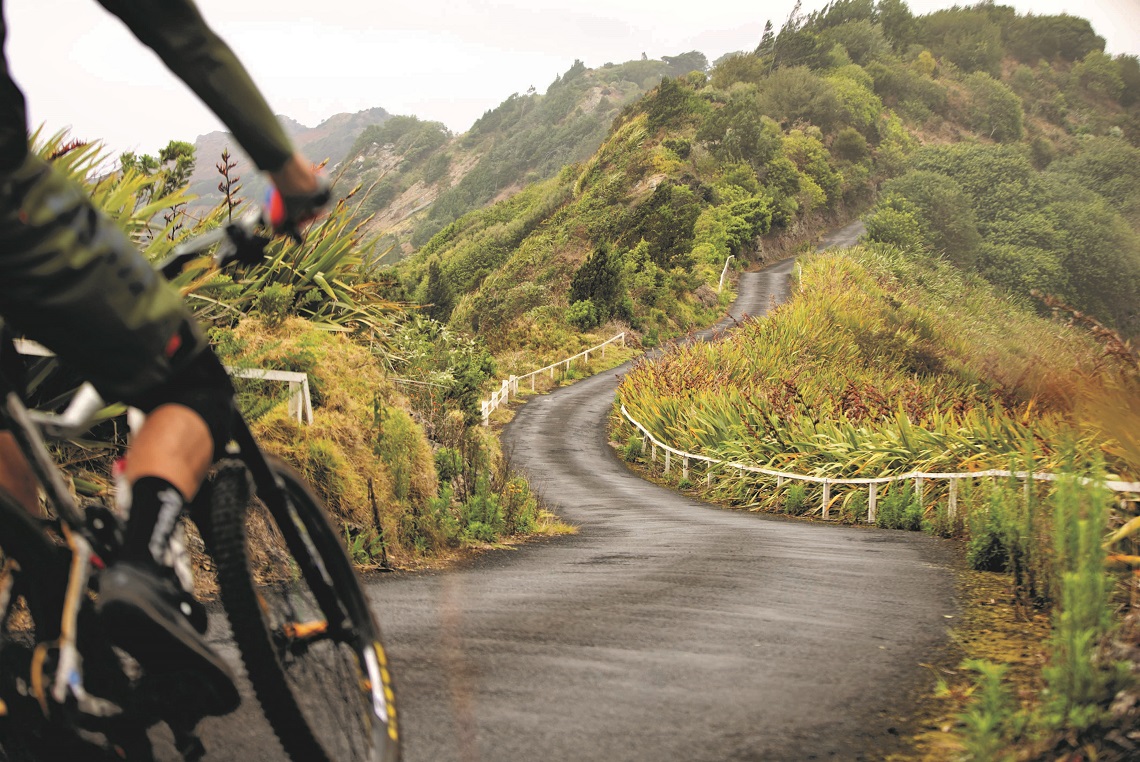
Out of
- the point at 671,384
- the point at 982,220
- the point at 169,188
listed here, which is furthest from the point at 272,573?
the point at 982,220

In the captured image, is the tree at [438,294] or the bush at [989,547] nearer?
the bush at [989,547]

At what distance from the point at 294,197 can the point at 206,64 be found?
28 cm

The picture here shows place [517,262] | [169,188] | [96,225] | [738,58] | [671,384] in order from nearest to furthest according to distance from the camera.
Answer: [96,225], [169,188], [671,384], [517,262], [738,58]

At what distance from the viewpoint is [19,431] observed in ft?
6.10

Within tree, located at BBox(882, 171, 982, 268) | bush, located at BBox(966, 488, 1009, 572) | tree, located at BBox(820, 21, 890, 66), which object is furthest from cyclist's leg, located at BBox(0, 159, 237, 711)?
tree, located at BBox(820, 21, 890, 66)

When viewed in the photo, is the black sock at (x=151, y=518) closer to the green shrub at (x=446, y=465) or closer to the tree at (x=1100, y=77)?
the green shrub at (x=446, y=465)

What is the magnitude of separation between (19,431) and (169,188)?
6314mm

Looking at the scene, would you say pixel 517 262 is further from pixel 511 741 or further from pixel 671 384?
pixel 511 741

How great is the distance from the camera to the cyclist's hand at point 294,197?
6.15ft

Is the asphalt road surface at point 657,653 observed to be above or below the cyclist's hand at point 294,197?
below

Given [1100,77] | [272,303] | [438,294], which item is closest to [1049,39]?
[1100,77]

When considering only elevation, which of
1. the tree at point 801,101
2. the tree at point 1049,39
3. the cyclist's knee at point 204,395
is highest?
the tree at point 1049,39

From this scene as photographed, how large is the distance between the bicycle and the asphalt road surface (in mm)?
604

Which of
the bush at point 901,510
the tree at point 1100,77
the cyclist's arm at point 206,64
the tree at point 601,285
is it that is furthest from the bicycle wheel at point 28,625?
the tree at point 1100,77
